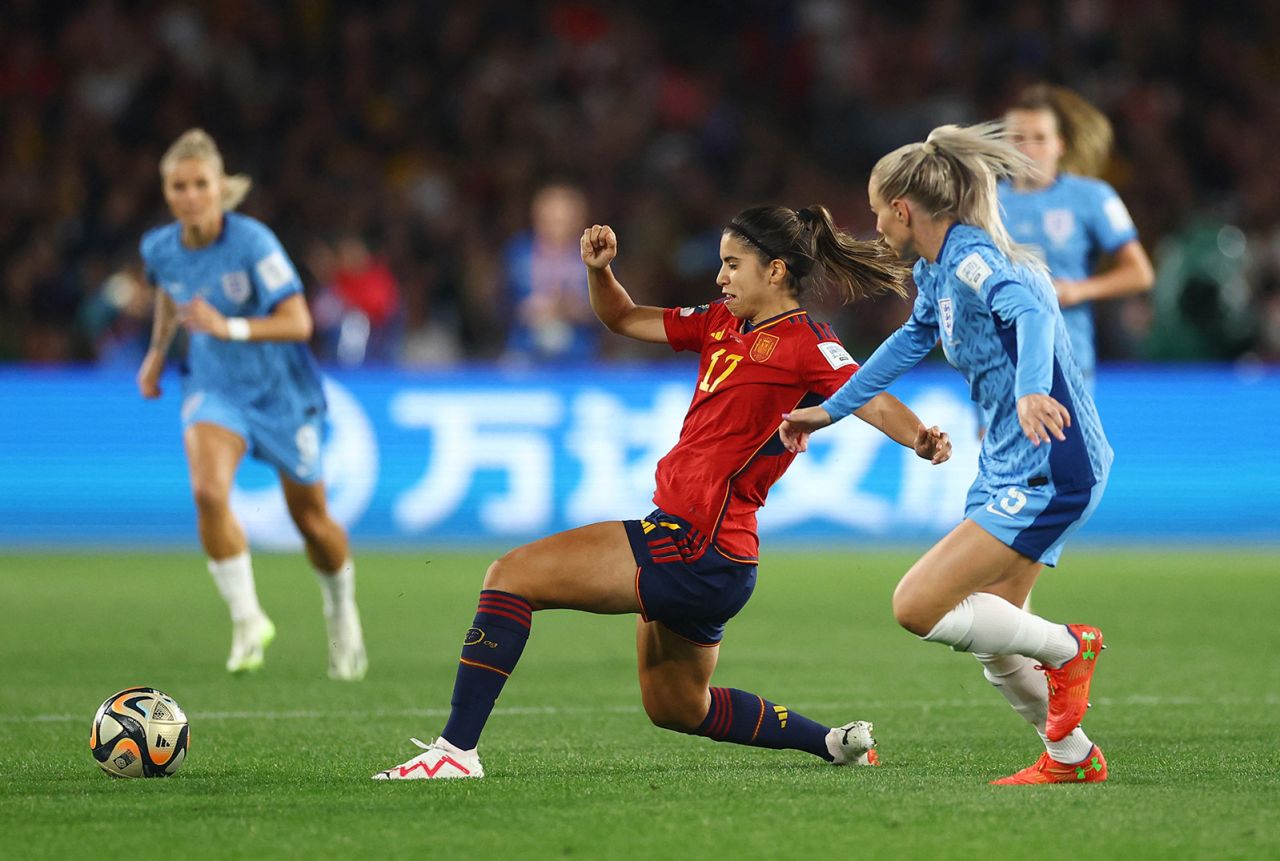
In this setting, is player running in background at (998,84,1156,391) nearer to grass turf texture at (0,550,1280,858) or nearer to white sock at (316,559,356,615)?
grass turf texture at (0,550,1280,858)

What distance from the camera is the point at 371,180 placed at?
1791cm

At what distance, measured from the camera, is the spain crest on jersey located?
5.64 meters

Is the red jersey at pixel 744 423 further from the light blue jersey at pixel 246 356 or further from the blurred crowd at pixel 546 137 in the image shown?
the blurred crowd at pixel 546 137

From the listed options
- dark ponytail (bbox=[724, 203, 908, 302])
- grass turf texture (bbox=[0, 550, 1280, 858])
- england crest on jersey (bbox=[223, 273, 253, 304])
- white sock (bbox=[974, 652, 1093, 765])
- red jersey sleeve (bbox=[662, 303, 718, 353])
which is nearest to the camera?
grass turf texture (bbox=[0, 550, 1280, 858])

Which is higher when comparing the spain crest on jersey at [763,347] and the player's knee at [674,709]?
the spain crest on jersey at [763,347]

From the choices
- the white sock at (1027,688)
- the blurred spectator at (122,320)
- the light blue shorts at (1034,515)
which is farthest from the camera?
the blurred spectator at (122,320)

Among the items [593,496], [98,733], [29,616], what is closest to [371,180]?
[593,496]

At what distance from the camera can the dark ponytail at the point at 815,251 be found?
5695 millimetres

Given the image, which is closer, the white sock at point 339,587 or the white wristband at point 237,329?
the white wristband at point 237,329

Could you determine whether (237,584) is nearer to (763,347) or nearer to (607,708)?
(607,708)

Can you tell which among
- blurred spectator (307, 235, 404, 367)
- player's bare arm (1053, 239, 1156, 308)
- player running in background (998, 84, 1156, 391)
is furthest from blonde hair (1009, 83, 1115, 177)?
blurred spectator (307, 235, 404, 367)

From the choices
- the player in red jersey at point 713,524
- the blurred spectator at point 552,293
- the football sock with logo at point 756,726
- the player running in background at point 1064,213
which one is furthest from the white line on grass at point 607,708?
the blurred spectator at point 552,293

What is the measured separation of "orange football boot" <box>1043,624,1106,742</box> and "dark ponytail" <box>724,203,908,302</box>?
4.02 ft

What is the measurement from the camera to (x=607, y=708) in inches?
291
